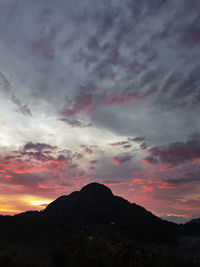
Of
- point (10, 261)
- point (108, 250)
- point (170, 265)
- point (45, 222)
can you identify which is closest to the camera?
point (10, 261)

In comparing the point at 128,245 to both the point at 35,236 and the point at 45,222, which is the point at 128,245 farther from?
the point at 45,222

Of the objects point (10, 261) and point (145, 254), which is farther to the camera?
point (145, 254)

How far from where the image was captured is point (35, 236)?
158m

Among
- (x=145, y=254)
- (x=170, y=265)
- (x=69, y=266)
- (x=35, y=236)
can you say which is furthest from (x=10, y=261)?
(x=35, y=236)

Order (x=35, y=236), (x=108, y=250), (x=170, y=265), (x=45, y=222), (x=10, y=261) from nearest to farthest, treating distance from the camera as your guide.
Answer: (x=10, y=261)
(x=108, y=250)
(x=170, y=265)
(x=35, y=236)
(x=45, y=222)

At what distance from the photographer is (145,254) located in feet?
171

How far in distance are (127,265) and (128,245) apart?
4.86m

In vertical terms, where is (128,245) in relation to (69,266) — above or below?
above

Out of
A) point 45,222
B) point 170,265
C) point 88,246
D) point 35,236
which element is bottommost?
point 170,265

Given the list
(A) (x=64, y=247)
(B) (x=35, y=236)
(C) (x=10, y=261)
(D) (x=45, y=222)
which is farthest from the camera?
(D) (x=45, y=222)

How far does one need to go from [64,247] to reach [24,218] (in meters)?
146

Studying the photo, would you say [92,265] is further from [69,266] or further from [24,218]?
[24,218]

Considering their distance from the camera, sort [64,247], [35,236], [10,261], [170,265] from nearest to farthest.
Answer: [10,261], [64,247], [170,265], [35,236]

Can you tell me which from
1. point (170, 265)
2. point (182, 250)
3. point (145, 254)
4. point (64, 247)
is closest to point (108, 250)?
point (145, 254)
